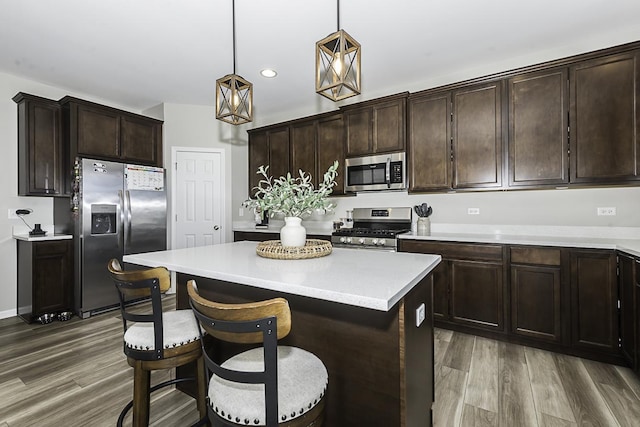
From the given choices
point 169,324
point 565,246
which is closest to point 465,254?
Result: point 565,246

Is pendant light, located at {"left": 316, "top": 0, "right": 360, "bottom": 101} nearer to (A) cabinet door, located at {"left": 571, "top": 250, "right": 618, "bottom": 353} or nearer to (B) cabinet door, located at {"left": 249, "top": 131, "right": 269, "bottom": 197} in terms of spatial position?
(A) cabinet door, located at {"left": 571, "top": 250, "right": 618, "bottom": 353}

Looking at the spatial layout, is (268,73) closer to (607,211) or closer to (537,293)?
(537,293)

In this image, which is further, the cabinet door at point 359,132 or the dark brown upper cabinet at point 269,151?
the dark brown upper cabinet at point 269,151

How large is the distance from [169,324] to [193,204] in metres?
3.39

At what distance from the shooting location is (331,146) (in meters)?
4.17

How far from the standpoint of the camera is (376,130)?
3.76 metres

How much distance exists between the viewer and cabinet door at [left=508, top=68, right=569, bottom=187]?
2.76m

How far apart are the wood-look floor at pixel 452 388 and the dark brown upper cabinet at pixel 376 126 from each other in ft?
7.20

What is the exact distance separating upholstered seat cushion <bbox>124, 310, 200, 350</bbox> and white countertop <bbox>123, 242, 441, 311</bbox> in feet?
0.88

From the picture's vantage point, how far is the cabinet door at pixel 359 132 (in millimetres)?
3814

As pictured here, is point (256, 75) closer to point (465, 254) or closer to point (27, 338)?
point (465, 254)

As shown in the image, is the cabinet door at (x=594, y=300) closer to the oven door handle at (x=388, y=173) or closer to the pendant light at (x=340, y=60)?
the oven door handle at (x=388, y=173)

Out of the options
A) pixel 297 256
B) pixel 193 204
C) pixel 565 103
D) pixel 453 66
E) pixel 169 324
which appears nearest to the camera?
pixel 169 324

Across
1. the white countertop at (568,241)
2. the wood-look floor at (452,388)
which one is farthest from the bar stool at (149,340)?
the white countertop at (568,241)
